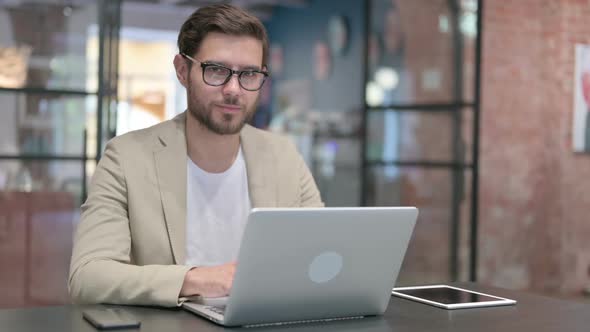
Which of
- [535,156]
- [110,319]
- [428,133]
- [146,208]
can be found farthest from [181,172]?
[535,156]

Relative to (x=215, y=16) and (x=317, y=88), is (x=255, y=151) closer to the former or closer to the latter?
(x=215, y=16)

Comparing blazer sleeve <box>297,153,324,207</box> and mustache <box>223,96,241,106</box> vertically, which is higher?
mustache <box>223,96,241,106</box>

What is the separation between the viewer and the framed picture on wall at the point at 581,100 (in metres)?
5.92

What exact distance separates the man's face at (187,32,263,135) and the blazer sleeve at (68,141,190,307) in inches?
10.1

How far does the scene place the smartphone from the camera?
4.59 feet

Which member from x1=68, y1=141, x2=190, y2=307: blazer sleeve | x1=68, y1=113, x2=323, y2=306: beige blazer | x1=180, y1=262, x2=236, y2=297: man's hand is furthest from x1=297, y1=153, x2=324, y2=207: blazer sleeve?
x1=180, y1=262, x2=236, y2=297: man's hand

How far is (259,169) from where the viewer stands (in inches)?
87.8

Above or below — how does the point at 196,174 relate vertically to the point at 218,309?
above

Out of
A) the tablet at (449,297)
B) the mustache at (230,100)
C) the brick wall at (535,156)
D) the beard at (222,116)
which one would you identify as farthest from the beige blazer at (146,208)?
the brick wall at (535,156)

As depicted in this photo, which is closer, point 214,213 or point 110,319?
point 110,319

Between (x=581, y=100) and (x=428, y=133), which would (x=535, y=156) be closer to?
(x=581, y=100)

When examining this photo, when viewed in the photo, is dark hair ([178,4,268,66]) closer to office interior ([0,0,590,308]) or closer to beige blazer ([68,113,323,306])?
beige blazer ([68,113,323,306])

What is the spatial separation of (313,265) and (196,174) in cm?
78

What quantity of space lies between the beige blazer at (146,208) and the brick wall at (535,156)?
11.9 ft
